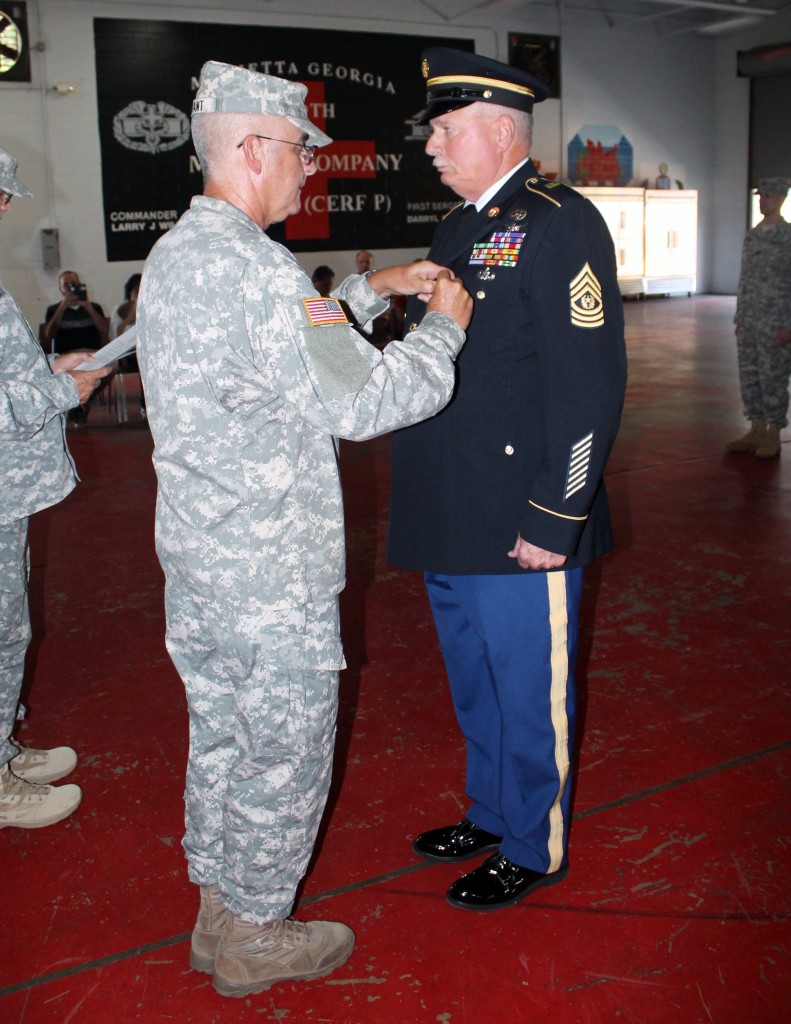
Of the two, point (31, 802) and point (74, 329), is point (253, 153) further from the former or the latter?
point (74, 329)

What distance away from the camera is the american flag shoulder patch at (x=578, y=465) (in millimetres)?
1839

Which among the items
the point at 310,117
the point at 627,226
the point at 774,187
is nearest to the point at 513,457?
the point at 774,187

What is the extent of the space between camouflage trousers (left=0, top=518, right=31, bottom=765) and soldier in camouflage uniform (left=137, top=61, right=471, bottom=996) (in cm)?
81

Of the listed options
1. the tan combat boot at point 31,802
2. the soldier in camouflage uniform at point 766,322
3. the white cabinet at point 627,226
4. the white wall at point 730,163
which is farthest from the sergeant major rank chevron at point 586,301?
the white wall at point 730,163

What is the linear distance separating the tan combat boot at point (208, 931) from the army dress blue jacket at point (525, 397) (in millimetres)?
808

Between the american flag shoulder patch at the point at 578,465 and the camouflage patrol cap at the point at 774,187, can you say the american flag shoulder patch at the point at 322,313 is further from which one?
the camouflage patrol cap at the point at 774,187

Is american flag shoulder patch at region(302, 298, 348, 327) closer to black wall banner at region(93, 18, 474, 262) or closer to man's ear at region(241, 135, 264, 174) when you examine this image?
man's ear at region(241, 135, 264, 174)

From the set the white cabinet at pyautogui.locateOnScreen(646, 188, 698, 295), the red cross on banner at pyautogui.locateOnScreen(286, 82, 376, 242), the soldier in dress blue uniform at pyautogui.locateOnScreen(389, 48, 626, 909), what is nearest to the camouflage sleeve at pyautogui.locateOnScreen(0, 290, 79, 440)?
the soldier in dress blue uniform at pyautogui.locateOnScreen(389, 48, 626, 909)

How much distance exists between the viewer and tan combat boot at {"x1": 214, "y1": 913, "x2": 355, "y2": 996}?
6.05 ft

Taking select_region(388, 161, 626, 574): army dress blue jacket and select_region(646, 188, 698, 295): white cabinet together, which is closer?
select_region(388, 161, 626, 574): army dress blue jacket

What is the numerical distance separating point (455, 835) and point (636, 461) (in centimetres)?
447

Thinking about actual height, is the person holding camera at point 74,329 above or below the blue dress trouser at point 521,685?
above

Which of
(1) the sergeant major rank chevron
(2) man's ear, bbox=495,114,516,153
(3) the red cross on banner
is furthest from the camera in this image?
(3) the red cross on banner

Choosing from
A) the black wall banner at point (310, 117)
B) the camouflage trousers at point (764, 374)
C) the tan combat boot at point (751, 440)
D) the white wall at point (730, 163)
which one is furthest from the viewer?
the white wall at point (730, 163)
